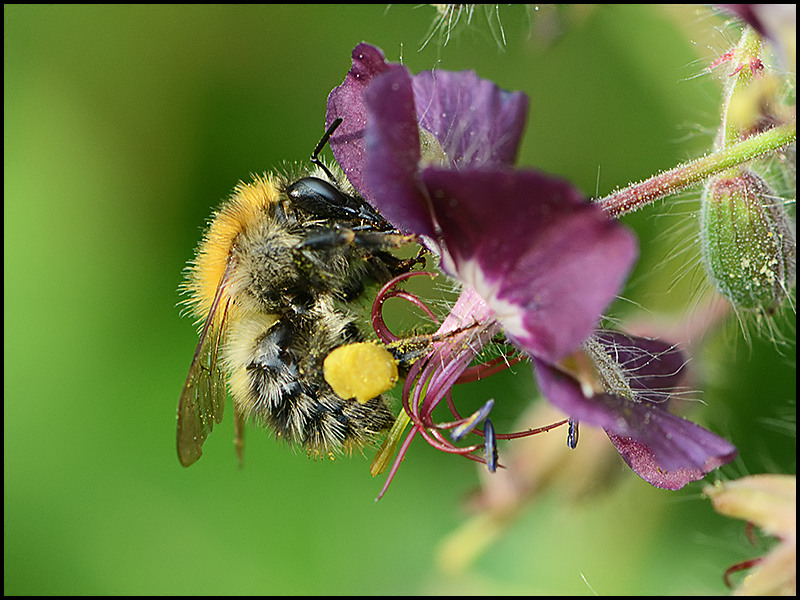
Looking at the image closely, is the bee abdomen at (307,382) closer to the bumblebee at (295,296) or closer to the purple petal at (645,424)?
the bumblebee at (295,296)

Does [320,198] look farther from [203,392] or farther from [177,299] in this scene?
[177,299]

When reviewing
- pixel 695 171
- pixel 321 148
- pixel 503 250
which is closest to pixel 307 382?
pixel 321 148

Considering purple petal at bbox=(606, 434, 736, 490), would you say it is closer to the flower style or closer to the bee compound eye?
the flower style

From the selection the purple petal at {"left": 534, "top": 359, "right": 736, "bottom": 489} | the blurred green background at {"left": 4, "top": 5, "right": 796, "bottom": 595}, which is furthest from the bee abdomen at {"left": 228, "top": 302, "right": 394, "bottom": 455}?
the blurred green background at {"left": 4, "top": 5, "right": 796, "bottom": 595}

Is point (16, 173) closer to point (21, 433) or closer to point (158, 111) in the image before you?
point (158, 111)

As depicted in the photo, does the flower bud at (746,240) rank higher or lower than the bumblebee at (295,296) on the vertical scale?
lower

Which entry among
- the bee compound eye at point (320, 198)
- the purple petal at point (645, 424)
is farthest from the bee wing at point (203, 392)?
the purple petal at point (645, 424)

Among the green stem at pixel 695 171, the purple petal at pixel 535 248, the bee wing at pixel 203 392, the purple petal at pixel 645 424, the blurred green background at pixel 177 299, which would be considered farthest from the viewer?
the blurred green background at pixel 177 299
